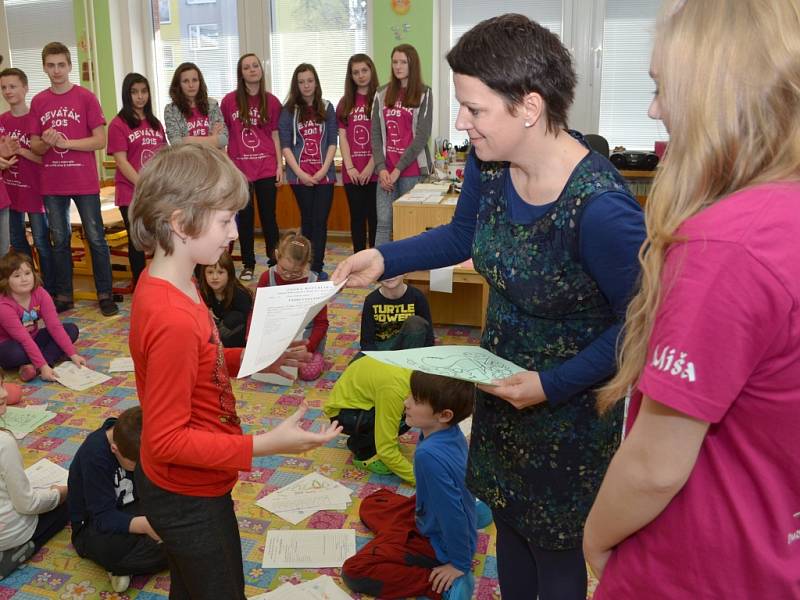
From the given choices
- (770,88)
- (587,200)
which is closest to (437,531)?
(587,200)

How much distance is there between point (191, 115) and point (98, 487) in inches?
145

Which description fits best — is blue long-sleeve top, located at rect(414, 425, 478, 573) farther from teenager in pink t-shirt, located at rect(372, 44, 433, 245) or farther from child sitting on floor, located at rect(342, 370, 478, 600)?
teenager in pink t-shirt, located at rect(372, 44, 433, 245)

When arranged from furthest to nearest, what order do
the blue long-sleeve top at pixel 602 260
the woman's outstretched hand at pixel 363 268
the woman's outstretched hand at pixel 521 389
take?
the woman's outstretched hand at pixel 363 268 → the woman's outstretched hand at pixel 521 389 → the blue long-sleeve top at pixel 602 260

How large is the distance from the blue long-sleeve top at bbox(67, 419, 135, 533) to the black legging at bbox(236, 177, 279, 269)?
11.4 feet

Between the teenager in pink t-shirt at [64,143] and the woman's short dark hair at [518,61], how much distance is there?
3.93 m

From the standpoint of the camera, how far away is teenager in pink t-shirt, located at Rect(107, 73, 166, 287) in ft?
15.9

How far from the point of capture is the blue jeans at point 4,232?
4.56m

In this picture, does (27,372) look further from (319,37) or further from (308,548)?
(319,37)

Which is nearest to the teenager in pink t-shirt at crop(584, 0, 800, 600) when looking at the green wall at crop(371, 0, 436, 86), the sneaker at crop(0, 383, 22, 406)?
the sneaker at crop(0, 383, 22, 406)

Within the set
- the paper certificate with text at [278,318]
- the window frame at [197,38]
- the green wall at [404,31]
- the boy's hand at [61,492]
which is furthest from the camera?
the window frame at [197,38]

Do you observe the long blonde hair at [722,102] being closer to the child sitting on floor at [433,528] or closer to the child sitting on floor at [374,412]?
the child sitting on floor at [433,528]

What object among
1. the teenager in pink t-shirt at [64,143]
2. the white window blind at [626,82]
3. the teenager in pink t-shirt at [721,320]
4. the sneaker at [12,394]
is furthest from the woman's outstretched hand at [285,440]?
the white window blind at [626,82]

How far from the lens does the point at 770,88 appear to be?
69 cm

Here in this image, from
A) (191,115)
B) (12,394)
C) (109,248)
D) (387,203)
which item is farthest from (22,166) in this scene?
(387,203)
